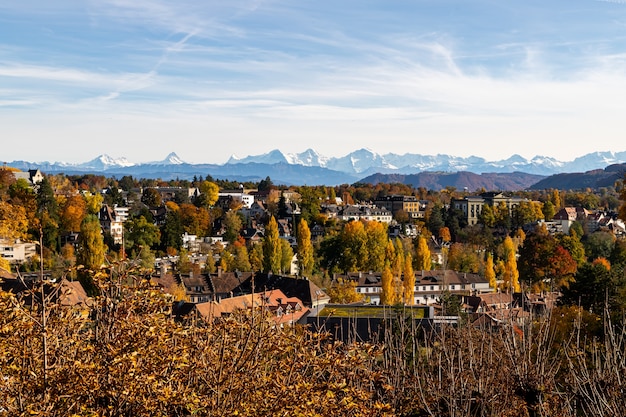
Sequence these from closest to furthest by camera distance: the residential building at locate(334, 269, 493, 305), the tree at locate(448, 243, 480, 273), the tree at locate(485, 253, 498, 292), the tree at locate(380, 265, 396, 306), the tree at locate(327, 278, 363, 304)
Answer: the tree at locate(380, 265, 396, 306) < the tree at locate(327, 278, 363, 304) < the residential building at locate(334, 269, 493, 305) < the tree at locate(485, 253, 498, 292) < the tree at locate(448, 243, 480, 273)

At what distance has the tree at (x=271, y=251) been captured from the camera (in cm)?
4275

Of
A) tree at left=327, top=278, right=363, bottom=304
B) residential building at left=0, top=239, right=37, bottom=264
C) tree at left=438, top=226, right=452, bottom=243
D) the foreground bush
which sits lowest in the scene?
tree at left=327, top=278, right=363, bottom=304

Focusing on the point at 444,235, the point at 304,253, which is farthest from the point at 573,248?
the point at 304,253

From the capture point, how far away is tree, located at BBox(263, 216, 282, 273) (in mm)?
42750

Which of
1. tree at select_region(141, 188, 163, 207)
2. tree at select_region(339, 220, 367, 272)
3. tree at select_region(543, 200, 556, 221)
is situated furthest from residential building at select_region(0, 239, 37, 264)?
tree at select_region(543, 200, 556, 221)

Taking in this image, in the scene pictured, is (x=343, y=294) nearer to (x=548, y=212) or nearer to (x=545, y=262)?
(x=545, y=262)

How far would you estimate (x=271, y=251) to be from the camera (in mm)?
42812

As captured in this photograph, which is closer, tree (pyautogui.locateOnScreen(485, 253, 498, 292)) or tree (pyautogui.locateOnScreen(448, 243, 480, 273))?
tree (pyautogui.locateOnScreen(485, 253, 498, 292))

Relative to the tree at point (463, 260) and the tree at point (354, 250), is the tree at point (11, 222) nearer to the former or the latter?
the tree at point (354, 250)

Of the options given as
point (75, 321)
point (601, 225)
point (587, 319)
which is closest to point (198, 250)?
point (587, 319)

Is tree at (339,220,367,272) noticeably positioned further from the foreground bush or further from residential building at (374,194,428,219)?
the foreground bush

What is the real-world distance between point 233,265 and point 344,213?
29.9 m

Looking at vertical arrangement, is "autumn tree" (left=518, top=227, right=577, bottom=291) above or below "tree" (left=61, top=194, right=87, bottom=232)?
below

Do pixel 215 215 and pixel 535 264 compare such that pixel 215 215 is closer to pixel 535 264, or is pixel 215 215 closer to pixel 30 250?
pixel 30 250
